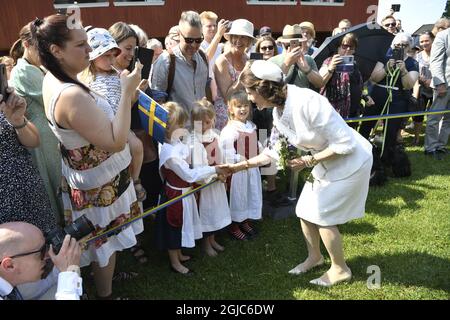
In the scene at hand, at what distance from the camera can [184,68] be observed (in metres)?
3.90

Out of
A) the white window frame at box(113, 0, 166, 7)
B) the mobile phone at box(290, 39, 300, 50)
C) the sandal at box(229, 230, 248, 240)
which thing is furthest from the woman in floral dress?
the white window frame at box(113, 0, 166, 7)

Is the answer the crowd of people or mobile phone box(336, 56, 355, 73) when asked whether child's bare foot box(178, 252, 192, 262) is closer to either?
the crowd of people

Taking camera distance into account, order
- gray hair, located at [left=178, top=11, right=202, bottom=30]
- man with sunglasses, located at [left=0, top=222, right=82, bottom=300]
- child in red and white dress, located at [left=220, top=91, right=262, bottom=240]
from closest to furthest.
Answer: man with sunglasses, located at [left=0, top=222, right=82, bottom=300] → gray hair, located at [left=178, top=11, right=202, bottom=30] → child in red and white dress, located at [left=220, top=91, right=262, bottom=240]

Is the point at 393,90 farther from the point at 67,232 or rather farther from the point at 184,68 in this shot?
the point at 67,232

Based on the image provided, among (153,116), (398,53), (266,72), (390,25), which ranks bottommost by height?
(153,116)

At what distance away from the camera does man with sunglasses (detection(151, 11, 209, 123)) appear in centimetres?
370

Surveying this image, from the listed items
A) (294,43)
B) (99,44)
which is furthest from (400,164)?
(99,44)

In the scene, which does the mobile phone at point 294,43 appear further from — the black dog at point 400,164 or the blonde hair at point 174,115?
the black dog at point 400,164

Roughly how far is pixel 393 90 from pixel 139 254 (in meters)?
3.92

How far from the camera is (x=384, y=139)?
5.50 meters

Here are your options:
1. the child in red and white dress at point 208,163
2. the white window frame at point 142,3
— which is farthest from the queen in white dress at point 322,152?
the white window frame at point 142,3

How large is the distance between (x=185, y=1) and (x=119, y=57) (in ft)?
40.3

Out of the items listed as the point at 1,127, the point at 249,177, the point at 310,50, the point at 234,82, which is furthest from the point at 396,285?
the point at 310,50

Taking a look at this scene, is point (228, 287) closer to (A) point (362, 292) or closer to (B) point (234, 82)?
(A) point (362, 292)
